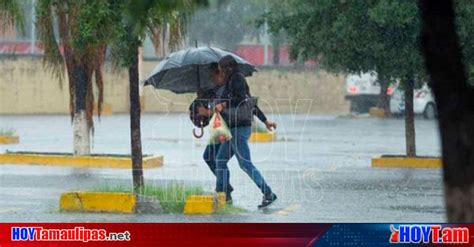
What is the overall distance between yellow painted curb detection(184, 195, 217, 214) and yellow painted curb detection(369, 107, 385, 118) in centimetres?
2613

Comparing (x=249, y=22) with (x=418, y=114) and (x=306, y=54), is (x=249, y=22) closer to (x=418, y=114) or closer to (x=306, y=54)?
(x=306, y=54)

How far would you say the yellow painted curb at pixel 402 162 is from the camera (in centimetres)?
1808

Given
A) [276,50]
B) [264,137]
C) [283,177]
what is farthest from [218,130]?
[276,50]

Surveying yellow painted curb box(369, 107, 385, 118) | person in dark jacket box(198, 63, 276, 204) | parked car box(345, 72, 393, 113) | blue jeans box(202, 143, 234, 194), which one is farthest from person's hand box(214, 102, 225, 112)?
parked car box(345, 72, 393, 113)

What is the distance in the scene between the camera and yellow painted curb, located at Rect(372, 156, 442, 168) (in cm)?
1808

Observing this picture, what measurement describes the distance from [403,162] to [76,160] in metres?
5.17

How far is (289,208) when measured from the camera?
12.1 metres

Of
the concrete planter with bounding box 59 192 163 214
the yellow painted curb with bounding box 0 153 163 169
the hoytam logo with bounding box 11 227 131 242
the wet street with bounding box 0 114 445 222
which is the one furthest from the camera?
the yellow painted curb with bounding box 0 153 163 169

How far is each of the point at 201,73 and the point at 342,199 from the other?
2119mm

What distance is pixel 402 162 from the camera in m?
18.3

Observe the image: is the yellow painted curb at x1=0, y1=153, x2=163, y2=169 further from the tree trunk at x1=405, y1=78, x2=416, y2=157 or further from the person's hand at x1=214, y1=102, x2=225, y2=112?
the person's hand at x1=214, y1=102, x2=225, y2=112

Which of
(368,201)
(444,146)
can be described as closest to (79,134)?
(368,201)

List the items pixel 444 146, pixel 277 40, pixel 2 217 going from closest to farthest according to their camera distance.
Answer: pixel 444 146 < pixel 2 217 < pixel 277 40

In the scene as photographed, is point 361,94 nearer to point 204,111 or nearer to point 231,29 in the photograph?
point 231,29
